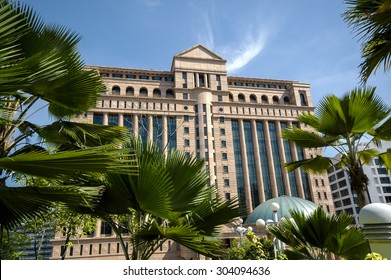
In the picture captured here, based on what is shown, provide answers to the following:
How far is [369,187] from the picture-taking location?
218ft

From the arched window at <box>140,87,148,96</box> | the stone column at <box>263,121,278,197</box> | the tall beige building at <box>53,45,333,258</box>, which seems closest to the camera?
the tall beige building at <box>53,45,333,258</box>

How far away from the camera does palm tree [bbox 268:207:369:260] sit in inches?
192

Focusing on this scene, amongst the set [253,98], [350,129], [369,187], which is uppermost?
[253,98]

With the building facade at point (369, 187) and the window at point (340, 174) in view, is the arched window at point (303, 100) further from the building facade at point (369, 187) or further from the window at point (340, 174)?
the window at point (340, 174)

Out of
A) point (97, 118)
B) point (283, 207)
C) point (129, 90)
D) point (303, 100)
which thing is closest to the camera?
point (283, 207)

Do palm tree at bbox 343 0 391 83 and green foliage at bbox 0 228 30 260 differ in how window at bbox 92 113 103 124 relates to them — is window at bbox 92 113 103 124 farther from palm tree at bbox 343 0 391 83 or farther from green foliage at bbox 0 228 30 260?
palm tree at bbox 343 0 391 83

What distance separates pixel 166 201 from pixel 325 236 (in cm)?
330

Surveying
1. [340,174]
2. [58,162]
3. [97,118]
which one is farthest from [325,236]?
[340,174]

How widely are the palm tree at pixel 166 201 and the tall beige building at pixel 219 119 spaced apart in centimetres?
4344

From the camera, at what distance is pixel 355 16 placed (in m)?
4.71

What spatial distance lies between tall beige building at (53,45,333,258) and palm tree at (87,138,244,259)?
4344 centimetres

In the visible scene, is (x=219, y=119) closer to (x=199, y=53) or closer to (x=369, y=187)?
(x=199, y=53)

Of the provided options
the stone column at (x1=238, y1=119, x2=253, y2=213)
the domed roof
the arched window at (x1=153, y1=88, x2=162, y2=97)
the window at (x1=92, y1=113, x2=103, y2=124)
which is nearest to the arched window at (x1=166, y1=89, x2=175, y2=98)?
the arched window at (x1=153, y1=88, x2=162, y2=97)
